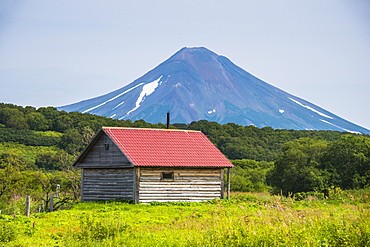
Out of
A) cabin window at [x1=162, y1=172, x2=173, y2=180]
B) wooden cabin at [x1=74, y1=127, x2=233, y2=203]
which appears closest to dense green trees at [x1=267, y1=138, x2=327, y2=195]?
wooden cabin at [x1=74, y1=127, x2=233, y2=203]

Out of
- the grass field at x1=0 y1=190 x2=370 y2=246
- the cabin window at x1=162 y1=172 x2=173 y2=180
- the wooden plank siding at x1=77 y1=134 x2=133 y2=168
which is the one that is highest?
the wooden plank siding at x1=77 y1=134 x2=133 y2=168

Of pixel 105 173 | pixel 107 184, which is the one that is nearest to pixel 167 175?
pixel 107 184

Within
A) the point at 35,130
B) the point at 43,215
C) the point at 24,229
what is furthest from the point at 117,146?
the point at 35,130

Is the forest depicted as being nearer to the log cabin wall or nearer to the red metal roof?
Result: the log cabin wall

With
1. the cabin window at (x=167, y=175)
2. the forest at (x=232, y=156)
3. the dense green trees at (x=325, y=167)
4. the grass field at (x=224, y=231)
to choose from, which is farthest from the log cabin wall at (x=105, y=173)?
the dense green trees at (x=325, y=167)

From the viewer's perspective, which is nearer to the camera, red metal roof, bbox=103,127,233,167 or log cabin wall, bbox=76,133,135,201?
log cabin wall, bbox=76,133,135,201

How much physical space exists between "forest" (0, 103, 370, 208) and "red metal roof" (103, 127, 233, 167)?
515 cm

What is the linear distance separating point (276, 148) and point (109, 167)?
72.2m

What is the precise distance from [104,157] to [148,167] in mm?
3359

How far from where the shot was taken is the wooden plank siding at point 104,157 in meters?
31.8

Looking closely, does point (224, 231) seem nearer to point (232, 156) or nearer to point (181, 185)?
point (181, 185)

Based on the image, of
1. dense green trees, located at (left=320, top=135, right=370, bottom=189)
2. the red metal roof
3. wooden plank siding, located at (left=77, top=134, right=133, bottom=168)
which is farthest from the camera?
dense green trees, located at (left=320, top=135, right=370, bottom=189)

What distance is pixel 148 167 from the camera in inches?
1223

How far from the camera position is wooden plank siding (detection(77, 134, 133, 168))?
31750 millimetres
